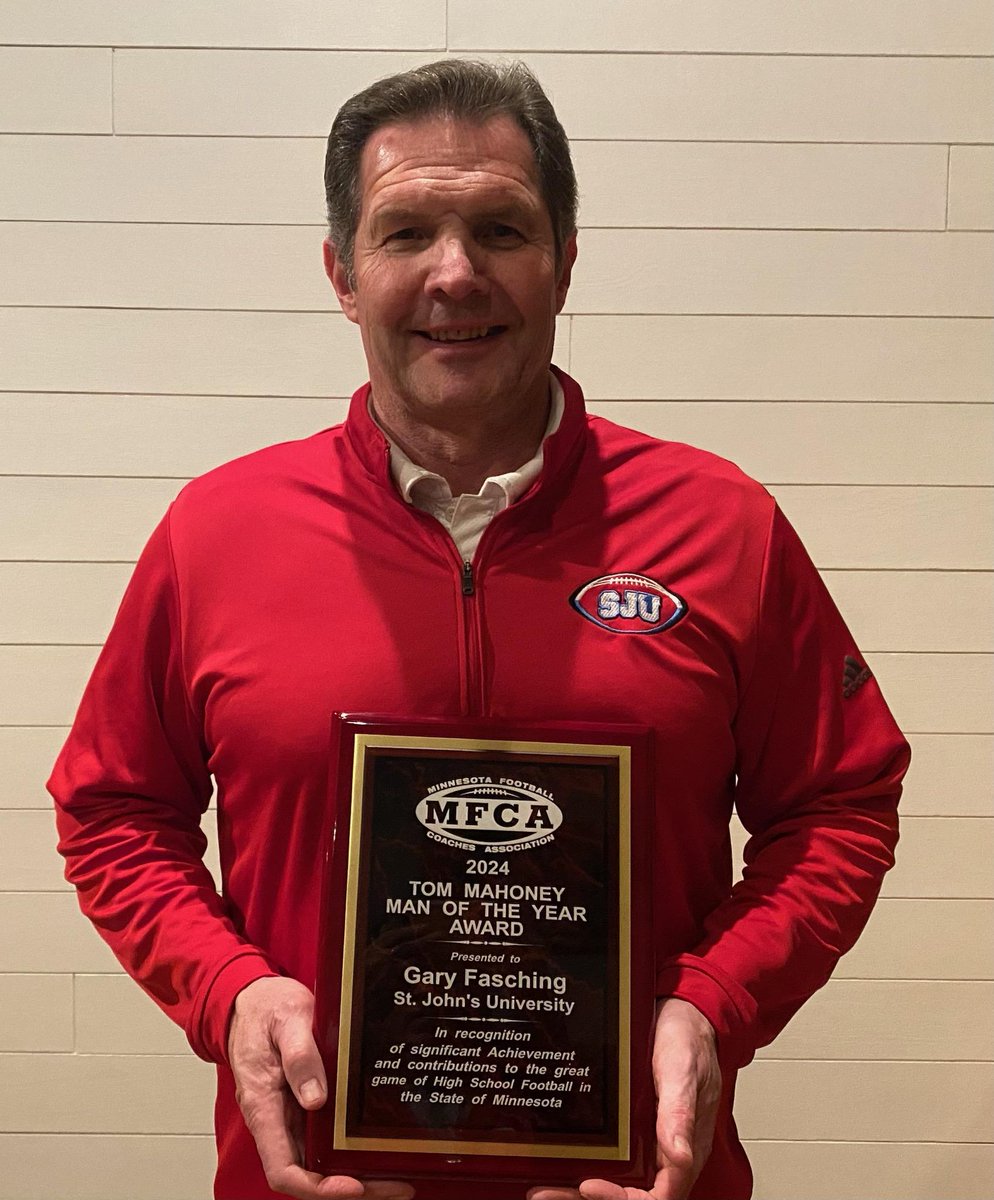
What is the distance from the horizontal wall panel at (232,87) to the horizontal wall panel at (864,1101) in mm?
1418

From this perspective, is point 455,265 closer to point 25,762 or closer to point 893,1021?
point 25,762

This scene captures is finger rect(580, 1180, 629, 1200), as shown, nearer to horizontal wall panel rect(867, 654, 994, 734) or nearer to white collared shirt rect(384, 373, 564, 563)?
white collared shirt rect(384, 373, 564, 563)

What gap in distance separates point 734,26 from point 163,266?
92cm

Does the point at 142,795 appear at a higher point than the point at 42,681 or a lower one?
higher

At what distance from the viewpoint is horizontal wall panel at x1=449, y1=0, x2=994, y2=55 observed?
185cm

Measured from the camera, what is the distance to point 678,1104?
92cm

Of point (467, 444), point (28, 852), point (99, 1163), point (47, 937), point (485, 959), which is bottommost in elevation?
point (99, 1163)

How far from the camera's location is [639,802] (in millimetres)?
985

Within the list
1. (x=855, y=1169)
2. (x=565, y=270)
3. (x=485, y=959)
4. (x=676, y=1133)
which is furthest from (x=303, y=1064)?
(x=855, y=1169)

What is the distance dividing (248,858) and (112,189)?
3.92 ft

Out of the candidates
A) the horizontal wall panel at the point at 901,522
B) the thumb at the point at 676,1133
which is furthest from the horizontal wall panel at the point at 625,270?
the thumb at the point at 676,1133

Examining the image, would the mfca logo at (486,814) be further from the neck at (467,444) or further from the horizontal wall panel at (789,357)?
the horizontal wall panel at (789,357)

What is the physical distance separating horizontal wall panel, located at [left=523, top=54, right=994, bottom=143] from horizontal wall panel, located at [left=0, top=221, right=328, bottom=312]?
0.17 meters

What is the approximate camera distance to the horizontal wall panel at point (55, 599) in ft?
6.25
